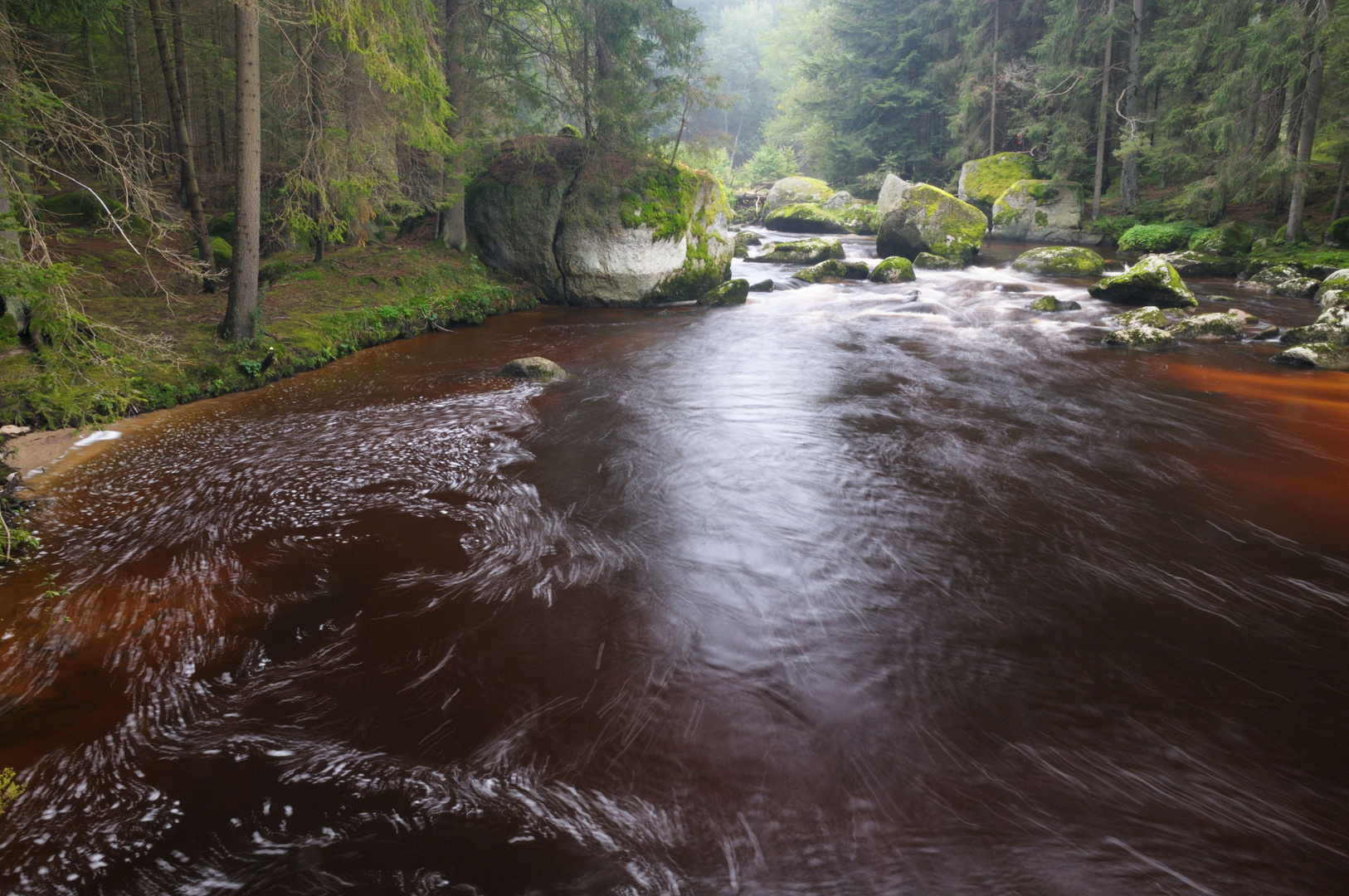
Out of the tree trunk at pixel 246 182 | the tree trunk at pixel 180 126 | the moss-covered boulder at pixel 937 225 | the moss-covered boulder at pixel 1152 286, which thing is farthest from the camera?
the moss-covered boulder at pixel 937 225

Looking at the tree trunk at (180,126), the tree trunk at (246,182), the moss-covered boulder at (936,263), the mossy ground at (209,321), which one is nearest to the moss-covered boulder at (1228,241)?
the moss-covered boulder at (936,263)

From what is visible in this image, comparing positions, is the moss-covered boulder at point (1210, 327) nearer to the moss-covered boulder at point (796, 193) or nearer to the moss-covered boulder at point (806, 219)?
the moss-covered boulder at point (806, 219)

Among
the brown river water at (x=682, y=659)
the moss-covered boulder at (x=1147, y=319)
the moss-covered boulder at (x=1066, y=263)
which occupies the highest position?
the moss-covered boulder at (x=1066, y=263)

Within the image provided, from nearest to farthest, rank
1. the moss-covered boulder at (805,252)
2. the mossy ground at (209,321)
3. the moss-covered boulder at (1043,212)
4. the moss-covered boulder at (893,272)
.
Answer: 1. the mossy ground at (209,321)
2. the moss-covered boulder at (893,272)
3. the moss-covered boulder at (805,252)
4. the moss-covered boulder at (1043,212)

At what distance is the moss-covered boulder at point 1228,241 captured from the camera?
18.5 m

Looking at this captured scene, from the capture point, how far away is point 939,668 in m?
4.03

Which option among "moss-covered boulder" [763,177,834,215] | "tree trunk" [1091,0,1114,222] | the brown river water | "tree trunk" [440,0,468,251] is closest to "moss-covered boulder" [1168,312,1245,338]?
the brown river water

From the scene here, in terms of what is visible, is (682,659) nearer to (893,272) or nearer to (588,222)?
(588,222)

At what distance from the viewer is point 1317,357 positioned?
34.5 ft

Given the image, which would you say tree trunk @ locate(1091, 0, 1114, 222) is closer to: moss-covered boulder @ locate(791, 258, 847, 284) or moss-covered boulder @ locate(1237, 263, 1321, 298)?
moss-covered boulder @ locate(1237, 263, 1321, 298)

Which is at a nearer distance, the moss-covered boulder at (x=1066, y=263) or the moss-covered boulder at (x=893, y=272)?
the moss-covered boulder at (x=1066, y=263)

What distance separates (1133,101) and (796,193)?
48.1 feet

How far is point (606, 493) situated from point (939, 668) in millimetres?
3512

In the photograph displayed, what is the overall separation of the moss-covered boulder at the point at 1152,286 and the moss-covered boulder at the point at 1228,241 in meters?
5.98
